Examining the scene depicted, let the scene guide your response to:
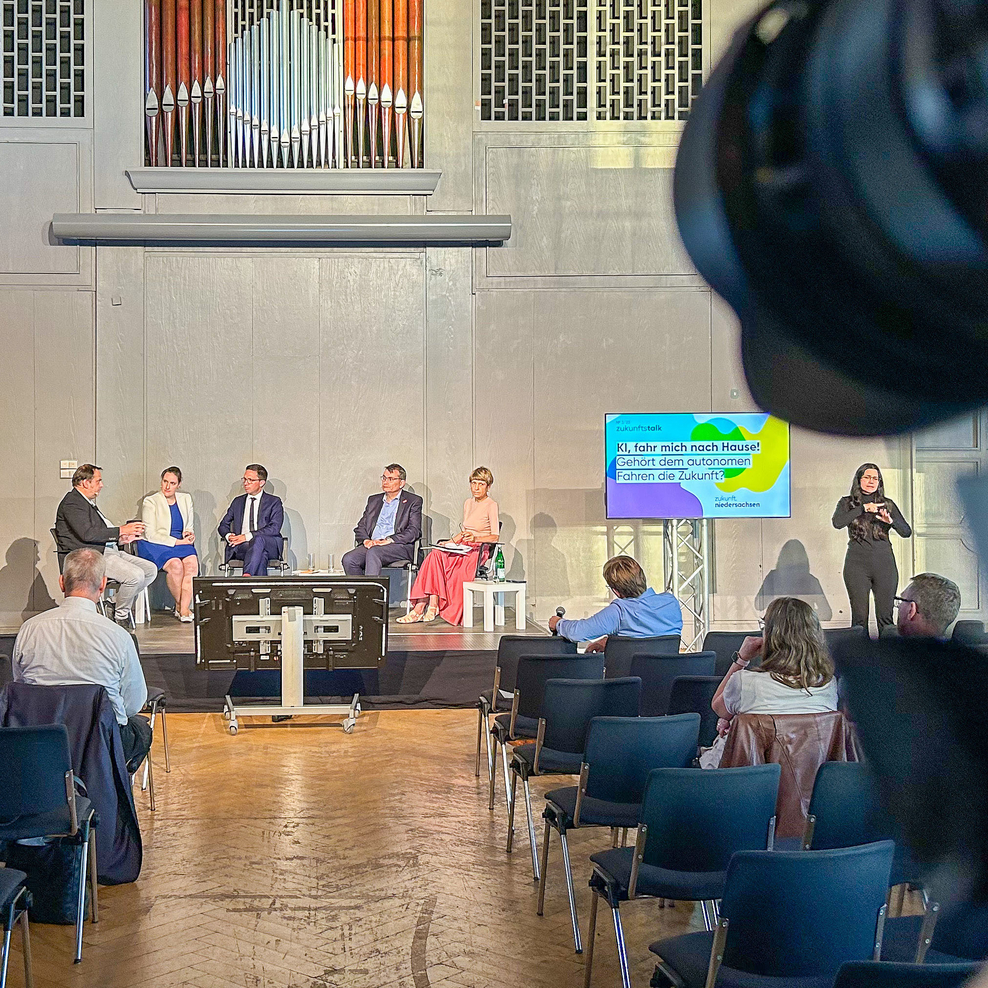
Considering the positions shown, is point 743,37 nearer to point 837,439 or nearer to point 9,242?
point 837,439

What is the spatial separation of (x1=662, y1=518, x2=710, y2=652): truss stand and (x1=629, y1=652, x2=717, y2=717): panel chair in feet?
11.2

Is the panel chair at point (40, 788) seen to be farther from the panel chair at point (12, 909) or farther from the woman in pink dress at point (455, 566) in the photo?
the woman in pink dress at point (455, 566)

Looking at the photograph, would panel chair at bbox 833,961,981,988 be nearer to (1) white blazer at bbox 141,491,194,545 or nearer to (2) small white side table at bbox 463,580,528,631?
(2) small white side table at bbox 463,580,528,631

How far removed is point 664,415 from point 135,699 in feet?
16.6

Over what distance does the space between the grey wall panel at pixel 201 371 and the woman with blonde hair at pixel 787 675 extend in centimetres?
674

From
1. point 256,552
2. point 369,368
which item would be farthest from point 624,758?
point 369,368

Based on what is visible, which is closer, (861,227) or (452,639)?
(861,227)

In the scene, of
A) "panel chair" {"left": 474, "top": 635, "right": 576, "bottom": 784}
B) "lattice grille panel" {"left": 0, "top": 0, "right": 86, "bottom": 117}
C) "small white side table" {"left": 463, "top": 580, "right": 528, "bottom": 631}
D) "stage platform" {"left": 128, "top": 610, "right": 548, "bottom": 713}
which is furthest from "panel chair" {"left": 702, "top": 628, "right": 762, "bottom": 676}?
"lattice grille panel" {"left": 0, "top": 0, "right": 86, "bottom": 117}

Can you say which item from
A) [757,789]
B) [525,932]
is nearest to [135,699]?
[525,932]

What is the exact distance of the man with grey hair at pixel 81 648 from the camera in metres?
3.80

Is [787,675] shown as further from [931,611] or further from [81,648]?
[931,611]

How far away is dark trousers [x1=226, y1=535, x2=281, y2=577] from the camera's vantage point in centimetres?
859

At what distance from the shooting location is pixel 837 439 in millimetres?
313

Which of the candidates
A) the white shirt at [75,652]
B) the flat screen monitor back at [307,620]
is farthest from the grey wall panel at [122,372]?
the white shirt at [75,652]
